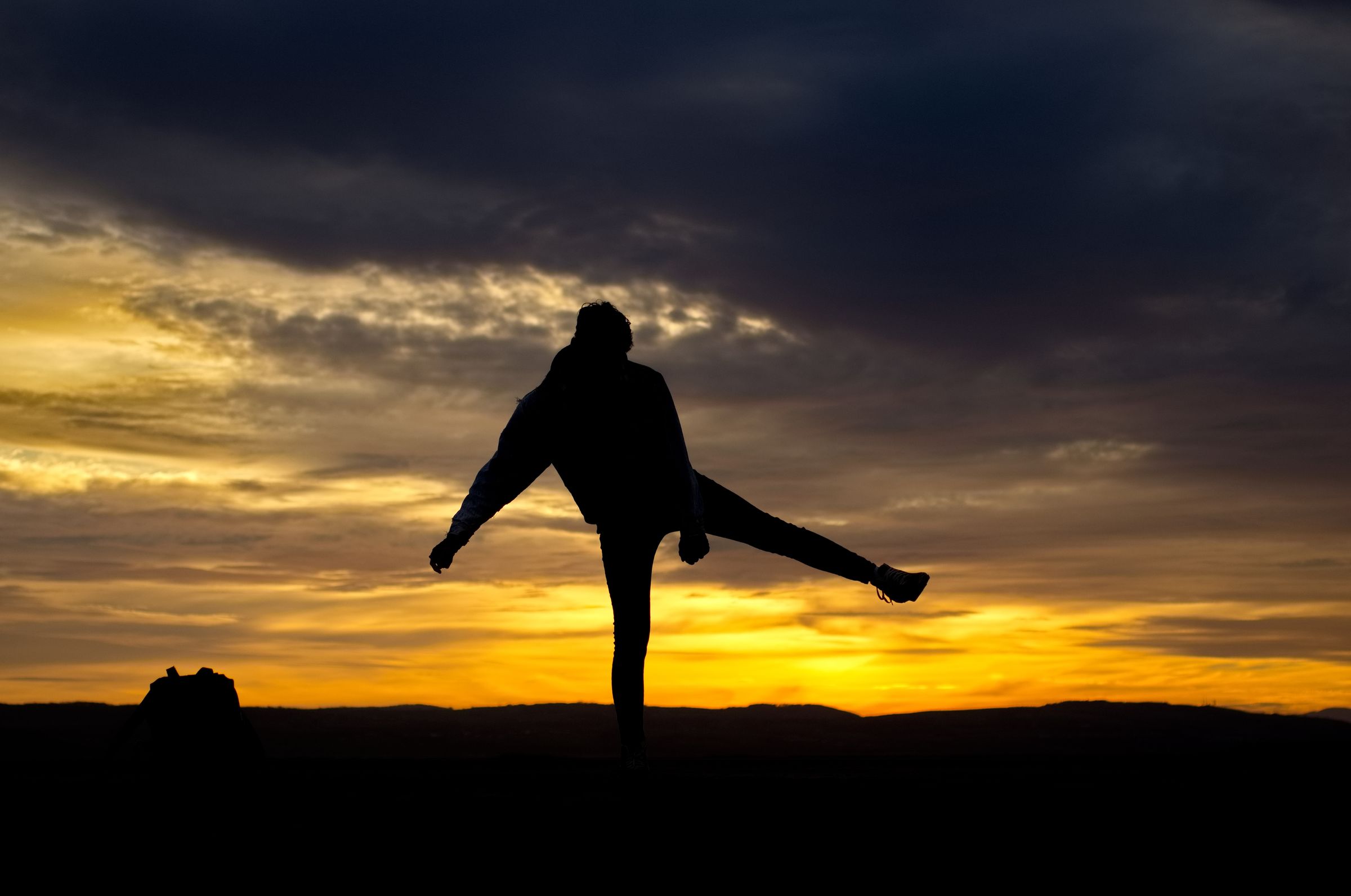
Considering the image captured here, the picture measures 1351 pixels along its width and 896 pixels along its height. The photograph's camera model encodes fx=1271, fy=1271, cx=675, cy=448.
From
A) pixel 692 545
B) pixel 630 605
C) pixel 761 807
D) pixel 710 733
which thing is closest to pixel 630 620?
pixel 630 605

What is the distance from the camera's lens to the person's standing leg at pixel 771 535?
23.7 feet

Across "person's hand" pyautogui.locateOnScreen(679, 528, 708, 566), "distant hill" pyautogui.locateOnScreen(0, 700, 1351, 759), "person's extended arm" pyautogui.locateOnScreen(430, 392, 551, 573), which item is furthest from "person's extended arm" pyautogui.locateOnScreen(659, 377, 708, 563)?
"distant hill" pyautogui.locateOnScreen(0, 700, 1351, 759)

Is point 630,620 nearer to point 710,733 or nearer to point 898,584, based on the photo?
point 898,584

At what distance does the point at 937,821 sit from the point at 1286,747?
5.61 m

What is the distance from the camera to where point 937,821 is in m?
4.15

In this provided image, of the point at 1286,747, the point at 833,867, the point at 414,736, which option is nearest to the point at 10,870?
the point at 833,867

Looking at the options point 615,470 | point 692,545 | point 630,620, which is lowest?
point 630,620

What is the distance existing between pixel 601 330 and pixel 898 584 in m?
2.50

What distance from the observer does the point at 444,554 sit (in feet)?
22.0

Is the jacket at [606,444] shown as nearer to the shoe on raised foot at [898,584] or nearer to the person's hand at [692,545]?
the person's hand at [692,545]

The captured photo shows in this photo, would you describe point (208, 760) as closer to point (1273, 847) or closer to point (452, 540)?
point (452, 540)

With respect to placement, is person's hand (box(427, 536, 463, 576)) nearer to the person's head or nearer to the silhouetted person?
the silhouetted person

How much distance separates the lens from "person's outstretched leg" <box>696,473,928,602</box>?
23.7 feet

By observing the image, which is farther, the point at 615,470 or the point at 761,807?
the point at 615,470
